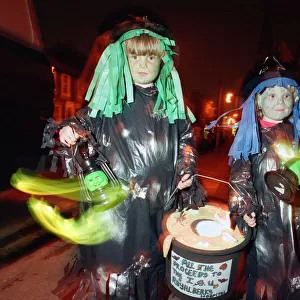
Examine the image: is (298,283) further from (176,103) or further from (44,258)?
(44,258)

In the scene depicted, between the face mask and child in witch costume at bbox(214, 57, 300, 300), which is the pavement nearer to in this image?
child in witch costume at bbox(214, 57, 300, 300)

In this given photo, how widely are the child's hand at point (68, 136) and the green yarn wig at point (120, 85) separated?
0.71 feet

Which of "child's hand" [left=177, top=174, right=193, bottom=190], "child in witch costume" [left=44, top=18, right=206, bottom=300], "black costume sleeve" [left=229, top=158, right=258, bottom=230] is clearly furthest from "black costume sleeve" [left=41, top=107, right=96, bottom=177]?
"black costume sleeve" [left=229, top=158, right=258, bottom=230]

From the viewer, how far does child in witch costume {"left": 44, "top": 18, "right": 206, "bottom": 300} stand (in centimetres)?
185

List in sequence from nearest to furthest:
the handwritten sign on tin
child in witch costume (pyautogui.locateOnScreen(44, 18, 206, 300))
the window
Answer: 1. the handwritten sign on tin
2. child in witch costume (pyautogui.locateOnScreen(44, 18, 206, 300))
3. the window

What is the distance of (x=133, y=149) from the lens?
1907mm

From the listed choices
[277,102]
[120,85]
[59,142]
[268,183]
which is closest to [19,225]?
[59,142]

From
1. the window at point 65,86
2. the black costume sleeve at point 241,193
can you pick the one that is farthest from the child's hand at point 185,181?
the window at point 65,86

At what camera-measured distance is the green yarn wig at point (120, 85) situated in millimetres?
1893

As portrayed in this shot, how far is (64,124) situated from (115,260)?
103 cm

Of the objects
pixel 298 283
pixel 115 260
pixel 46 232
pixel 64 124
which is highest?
pixel 64 124

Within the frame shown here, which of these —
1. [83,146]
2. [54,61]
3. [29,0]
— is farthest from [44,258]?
[54,61]

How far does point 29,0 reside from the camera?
15.8ft

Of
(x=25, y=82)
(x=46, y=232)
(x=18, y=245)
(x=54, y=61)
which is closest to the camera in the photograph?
(x=18, y=245)
